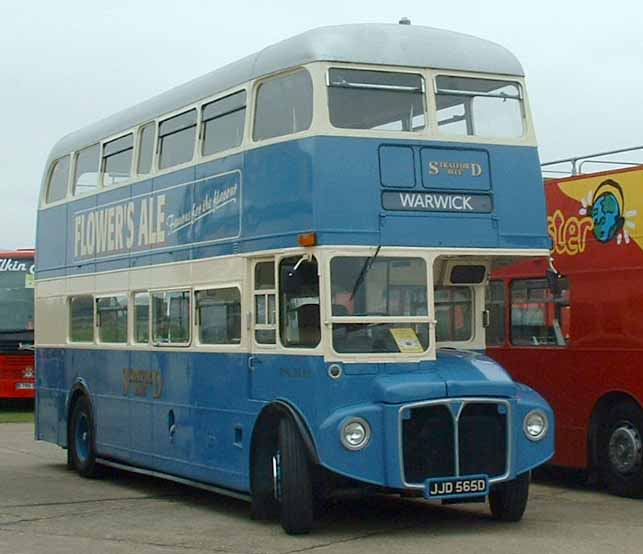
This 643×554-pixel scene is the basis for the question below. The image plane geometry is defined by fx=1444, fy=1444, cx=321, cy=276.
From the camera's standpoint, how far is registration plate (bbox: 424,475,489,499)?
11812mm

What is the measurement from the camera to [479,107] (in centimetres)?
1308

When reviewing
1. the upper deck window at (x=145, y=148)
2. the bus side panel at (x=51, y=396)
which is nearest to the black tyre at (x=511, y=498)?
the upper deck window at (x=145, y=148)

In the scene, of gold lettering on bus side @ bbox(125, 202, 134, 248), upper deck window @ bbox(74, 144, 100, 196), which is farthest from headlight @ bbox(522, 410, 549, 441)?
upper deck window @ bbox(74, 144, 100, 196)

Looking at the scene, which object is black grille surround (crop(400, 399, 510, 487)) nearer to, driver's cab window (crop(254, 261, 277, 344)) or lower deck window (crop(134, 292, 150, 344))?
driver's cab window (crop(254, 261, 277, 344))

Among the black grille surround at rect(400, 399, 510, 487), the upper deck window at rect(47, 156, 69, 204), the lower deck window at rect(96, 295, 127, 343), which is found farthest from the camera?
the upper deck window at rect(47, 156, 69, 204)

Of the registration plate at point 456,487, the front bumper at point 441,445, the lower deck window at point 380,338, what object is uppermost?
the lower deck window at point 380,338

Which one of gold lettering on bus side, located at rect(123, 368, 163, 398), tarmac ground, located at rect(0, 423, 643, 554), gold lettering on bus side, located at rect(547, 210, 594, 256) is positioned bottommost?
tarmac ground, located at rect(0, 423, 643, 554)

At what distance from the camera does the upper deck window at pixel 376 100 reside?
12359mm

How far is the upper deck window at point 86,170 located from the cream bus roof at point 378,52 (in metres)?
3.77

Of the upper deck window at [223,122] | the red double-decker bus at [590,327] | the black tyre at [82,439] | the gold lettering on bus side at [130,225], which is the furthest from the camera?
the black tyre at [82,439]

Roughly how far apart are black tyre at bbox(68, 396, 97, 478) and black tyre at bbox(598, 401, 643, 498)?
6171 millimetres

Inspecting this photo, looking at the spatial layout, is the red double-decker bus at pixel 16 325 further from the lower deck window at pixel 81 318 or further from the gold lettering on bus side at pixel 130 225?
the gold lettering on bus side at pixel 130 225

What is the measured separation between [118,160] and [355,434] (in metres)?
6.46

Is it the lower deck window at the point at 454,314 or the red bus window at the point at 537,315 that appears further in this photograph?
the red bus window at the point at 537,315
